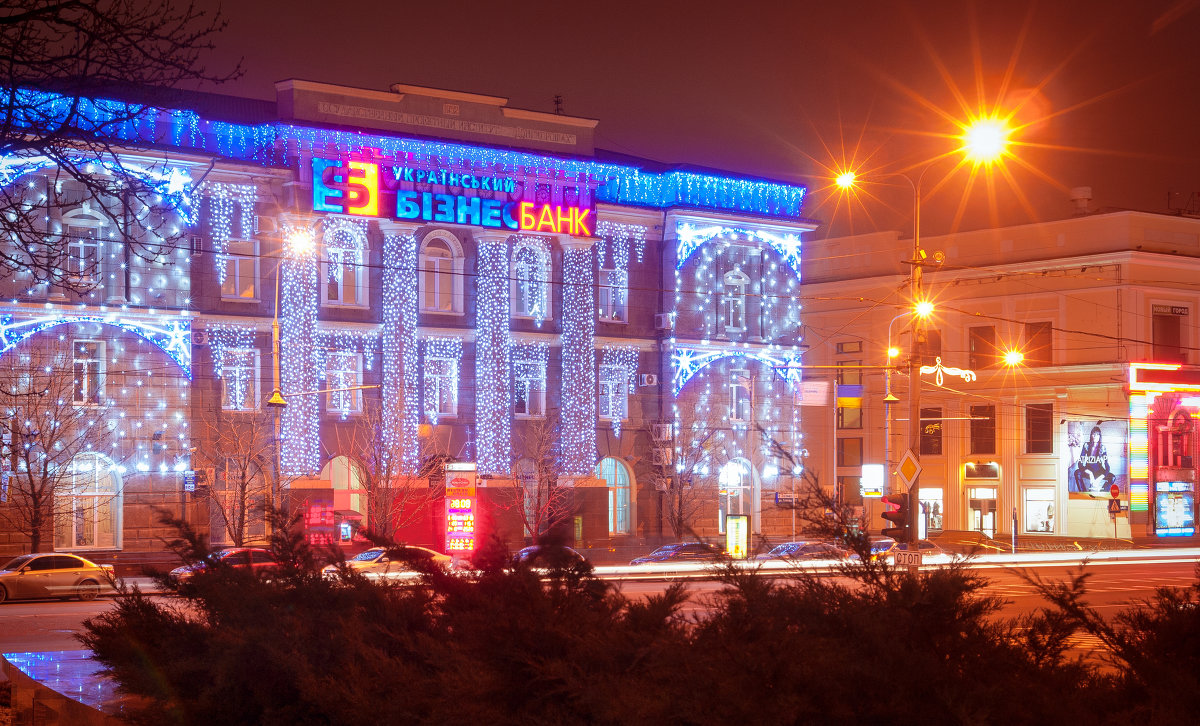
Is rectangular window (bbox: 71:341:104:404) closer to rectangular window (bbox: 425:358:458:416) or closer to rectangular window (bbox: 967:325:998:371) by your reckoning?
rectangular window (bbox: 425:358:458:416)

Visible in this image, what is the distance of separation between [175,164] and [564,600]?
41.9m

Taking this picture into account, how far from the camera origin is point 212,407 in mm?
47000

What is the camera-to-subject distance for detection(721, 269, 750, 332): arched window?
58.1 m

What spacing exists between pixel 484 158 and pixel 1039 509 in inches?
1335

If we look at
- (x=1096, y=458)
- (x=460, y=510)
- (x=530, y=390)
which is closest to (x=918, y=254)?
(x=460, y=510)

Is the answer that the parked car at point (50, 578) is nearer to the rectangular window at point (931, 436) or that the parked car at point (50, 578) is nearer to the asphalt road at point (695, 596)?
the asphalt road at point (695, 596)

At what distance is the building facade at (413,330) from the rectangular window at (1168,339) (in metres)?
19.8

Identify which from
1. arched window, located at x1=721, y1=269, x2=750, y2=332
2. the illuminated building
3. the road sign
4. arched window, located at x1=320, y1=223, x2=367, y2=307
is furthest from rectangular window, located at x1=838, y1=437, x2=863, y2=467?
the road sign

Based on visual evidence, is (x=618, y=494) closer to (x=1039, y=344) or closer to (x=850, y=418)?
(x=850, y=418)

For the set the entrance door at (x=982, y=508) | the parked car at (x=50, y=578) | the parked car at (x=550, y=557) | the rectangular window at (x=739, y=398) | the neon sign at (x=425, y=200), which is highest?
the neon sign at (x=425, y=200)

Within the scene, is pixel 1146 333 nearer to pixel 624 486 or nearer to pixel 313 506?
pixel 624 486

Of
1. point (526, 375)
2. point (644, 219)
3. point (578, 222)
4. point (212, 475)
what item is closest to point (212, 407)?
point (212, 475)

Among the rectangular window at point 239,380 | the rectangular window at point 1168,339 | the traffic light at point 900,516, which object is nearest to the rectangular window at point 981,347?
the rectangular window at point 1168,339

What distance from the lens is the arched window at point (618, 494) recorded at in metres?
55.7
